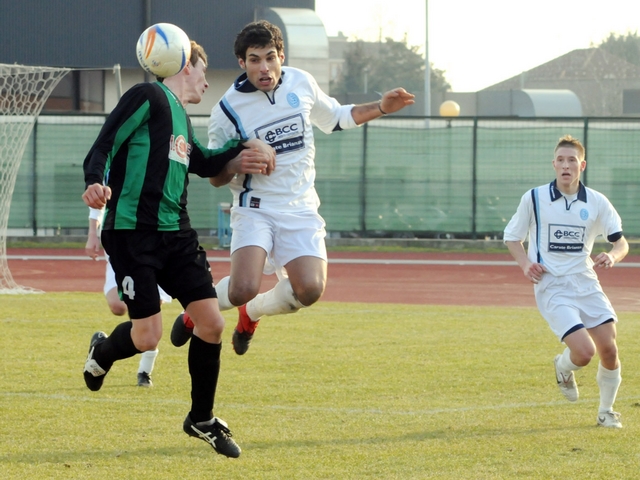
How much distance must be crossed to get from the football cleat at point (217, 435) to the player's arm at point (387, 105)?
234 cm

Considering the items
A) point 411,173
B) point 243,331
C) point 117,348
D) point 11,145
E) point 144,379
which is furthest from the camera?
point 411,173

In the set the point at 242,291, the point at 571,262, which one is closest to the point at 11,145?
the point at 242,291

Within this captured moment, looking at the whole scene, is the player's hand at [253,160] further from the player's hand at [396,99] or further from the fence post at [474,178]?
the fence post at [474,178]

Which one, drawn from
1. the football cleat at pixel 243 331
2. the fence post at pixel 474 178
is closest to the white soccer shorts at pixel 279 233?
the football cleat at pixel 243 331

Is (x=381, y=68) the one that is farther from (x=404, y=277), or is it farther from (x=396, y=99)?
(x=396, y=99)

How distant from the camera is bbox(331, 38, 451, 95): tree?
7100 centimetres

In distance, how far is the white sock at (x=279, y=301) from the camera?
6551mm

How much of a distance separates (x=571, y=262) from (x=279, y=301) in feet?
6.24

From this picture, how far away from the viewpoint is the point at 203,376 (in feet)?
17.4

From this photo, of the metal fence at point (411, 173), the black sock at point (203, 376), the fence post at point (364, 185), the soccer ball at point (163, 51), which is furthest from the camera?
the fence post at point (364, 185)

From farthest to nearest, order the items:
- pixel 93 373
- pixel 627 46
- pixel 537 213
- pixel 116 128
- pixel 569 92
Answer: pixel 627 46 < pixel 569 92 < pixel 537 213 < pixel 93 373 < pixel 116 128

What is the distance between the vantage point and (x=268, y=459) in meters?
5.31

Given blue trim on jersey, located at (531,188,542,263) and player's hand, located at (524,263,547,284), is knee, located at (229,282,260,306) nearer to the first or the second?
player's hand, located at (524,263,547,284)

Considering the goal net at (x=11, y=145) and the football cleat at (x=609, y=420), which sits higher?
the goal net at (x=11, y=145)
